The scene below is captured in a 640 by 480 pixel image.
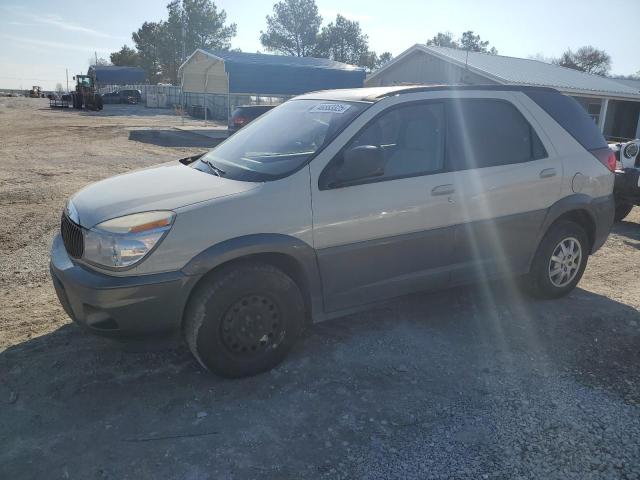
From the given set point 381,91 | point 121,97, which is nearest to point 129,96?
point 121,97

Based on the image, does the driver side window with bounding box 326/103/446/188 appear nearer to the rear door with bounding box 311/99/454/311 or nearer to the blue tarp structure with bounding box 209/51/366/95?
the rear door with bounding box 311/99/454/311

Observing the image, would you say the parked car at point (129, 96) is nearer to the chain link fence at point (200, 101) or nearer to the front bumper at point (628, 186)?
the chain link fence at point (200, 101)

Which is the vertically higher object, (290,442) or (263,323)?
(263,323)

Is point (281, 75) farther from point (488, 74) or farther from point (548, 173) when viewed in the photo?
point (548, 173)

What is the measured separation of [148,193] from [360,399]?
6.32ft

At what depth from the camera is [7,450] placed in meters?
2.68

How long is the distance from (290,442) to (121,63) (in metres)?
94.3

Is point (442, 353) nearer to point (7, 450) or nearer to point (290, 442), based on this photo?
point (290, 442)

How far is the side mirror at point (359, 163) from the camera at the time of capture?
3355mm

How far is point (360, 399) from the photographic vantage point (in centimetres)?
320

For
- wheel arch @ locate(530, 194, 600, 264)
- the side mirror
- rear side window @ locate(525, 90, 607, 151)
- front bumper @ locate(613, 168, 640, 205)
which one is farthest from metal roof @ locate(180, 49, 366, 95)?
the side mirror

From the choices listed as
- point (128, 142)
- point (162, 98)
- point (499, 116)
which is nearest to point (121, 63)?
point (162, 98)

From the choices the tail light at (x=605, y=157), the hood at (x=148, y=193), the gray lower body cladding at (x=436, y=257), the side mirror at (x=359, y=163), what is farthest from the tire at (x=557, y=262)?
the hood at (x=148, y=193)

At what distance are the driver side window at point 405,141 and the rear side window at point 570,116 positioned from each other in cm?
117
